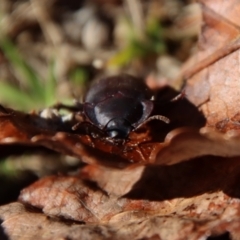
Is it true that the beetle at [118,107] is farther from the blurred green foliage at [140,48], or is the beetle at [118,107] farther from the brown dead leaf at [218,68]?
the blurred green foliage at [140,48]

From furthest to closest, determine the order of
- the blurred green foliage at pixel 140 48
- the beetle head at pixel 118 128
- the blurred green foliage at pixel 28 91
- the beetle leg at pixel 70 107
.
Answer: the blurred green foliage at pixel 140 48
the blurred green foliage at pixel 28 91
the beetle leg at pixel 70 107
the beetle head at pixel 118 128

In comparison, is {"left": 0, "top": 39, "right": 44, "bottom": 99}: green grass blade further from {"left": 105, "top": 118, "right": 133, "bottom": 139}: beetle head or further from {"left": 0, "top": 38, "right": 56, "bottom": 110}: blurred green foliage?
{"left": 105, "top": 118, "right": 133, "bottom": 139}: beetle head

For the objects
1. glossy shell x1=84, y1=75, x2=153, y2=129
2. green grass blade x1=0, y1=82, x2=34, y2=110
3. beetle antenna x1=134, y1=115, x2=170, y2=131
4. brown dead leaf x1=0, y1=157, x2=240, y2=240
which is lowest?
brown dead leaf x1=0, y1=157, x2=240, y2=240

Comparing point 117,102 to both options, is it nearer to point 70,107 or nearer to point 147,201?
point 70,107

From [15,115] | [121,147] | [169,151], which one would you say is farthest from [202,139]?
[15,115]

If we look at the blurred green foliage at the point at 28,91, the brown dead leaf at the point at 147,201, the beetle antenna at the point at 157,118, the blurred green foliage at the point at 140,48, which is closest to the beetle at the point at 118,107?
the beetle antenna at the point at 157,118

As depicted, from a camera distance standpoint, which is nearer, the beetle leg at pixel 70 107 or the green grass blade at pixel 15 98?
the beetle leg at pixel 70 107

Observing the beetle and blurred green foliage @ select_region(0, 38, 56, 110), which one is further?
blurred green foliage @ select_region(0, 38, 56, 110)

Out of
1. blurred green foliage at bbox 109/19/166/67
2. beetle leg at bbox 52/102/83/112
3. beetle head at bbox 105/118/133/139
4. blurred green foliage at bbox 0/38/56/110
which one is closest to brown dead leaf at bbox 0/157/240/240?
beetle head at bbox 105/118/133/139

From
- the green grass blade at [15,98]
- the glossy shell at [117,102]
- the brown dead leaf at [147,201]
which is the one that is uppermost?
the green grass blade at [15,98]

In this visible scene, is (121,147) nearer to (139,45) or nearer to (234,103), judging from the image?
(234,103)
